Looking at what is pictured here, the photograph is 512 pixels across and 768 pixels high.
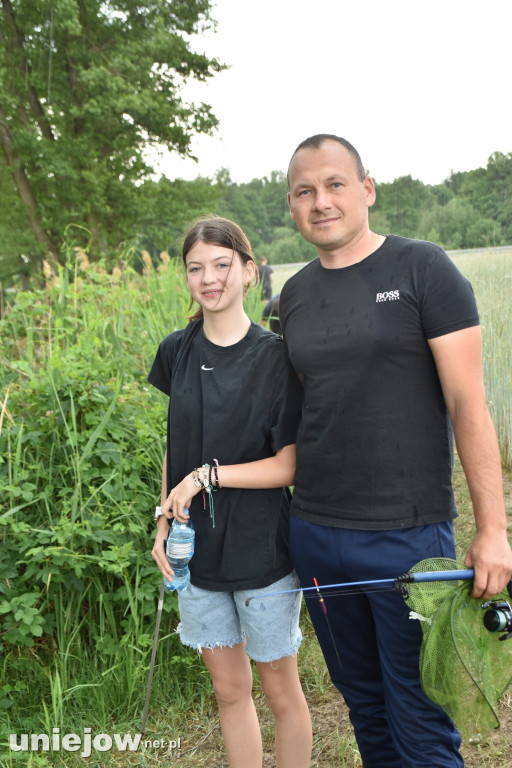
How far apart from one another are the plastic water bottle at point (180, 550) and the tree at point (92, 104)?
15.7 m

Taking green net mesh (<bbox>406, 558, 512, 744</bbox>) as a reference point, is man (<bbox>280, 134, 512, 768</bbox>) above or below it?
above

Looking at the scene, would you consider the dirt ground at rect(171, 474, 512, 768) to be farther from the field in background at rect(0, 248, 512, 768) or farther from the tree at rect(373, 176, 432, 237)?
the tree at rect(373, 176, 432, 237)

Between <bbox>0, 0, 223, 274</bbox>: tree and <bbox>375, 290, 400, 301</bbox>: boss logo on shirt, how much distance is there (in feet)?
52.3

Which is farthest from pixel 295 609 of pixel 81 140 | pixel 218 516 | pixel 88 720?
pixel 81 140

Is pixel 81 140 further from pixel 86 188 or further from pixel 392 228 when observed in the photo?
pixel 392 228

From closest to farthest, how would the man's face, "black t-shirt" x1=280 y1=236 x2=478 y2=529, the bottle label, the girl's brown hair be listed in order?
"black t-shirt" x1=280 y1=236 x2=478 y2=529
the man's face
the bottle label
the girl's brown hair

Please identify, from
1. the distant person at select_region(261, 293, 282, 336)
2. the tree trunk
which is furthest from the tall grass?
the tree trunk

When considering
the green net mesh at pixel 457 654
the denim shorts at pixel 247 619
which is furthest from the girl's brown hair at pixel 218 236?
the green net mesh at pixel 457 654

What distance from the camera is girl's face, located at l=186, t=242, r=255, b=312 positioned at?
2.09m

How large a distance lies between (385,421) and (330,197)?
2.13 feet

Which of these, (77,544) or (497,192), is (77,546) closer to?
(77,544)

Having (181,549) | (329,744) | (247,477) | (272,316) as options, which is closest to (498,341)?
(272,316)

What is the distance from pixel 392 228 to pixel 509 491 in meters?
6.88

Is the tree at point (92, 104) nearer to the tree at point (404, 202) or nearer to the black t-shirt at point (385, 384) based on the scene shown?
the tree at point (404, 202)
